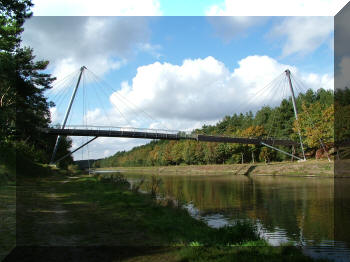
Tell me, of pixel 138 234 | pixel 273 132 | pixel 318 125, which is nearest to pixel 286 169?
pixel 318 125

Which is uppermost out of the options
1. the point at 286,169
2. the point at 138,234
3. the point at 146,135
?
the point at 146,135

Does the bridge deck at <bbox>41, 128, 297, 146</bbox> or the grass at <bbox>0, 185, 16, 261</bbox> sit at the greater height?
the bridge deck at <bbox>41, 128, 297, 146</bbox>

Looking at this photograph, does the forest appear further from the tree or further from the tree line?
the tree line

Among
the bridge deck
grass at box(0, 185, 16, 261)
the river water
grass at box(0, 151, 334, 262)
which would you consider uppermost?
the bridge deck

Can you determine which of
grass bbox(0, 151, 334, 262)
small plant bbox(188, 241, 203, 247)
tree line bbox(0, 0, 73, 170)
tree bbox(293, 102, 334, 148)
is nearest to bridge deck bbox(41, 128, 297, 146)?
tree bbox(293, 102, 334, 148)

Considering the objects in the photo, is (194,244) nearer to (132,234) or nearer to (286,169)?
(132,234)

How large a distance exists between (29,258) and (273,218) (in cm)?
1159

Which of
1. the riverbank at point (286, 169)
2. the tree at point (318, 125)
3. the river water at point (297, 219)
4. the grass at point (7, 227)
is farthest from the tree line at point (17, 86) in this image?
the tree at point (318, 125)

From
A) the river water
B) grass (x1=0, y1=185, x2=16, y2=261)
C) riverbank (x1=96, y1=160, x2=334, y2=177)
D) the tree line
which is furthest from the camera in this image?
riverbank (x1=96, y1=160, x2=334, y2=177)

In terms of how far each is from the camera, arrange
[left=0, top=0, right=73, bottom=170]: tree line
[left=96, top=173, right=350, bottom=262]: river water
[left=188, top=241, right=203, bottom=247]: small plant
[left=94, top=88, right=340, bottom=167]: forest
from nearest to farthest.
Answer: [left=188, top=241, right=203, bottom=247]: small plant, [left=96, top=173, right=350, bottom=262]: river water, [left=0, top=0, right=73, bottom=170]: tree line, [left=94, top=88, right=340, bottom=167]: forest

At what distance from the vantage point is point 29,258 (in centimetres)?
684

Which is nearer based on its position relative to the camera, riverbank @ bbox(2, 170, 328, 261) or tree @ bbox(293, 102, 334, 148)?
riverbank @ bbox(2, 170, 328, 261)

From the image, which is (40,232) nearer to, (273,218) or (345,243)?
(345,243)

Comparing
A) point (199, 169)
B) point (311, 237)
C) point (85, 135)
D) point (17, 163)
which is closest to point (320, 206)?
point (311, 237)
